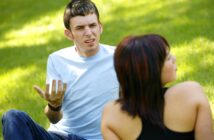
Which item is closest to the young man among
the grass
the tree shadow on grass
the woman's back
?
the woman's back

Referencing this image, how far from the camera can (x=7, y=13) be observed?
404 inches

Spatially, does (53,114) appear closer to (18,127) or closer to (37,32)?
(18,127)

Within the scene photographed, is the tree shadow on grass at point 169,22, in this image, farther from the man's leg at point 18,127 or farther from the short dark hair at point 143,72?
the short dark hair at point 143,72

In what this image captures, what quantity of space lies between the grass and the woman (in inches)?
95.1

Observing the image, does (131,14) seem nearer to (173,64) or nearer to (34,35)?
(34,35)

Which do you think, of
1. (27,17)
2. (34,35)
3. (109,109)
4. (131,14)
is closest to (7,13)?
(27,17)

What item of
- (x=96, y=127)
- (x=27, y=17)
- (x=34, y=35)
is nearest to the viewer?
(x=96, y=127)

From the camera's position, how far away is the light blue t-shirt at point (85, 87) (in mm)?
3734

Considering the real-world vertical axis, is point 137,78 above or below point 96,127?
above

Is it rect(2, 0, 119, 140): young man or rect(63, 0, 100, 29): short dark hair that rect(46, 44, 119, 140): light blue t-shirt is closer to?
rect(2, 0, 119, 140): young man

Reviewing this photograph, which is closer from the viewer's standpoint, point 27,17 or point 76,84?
point 76,84

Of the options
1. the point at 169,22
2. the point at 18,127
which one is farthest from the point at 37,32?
the point at 18,127

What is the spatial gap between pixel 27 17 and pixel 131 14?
212cm

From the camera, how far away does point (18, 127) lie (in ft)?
11.0
